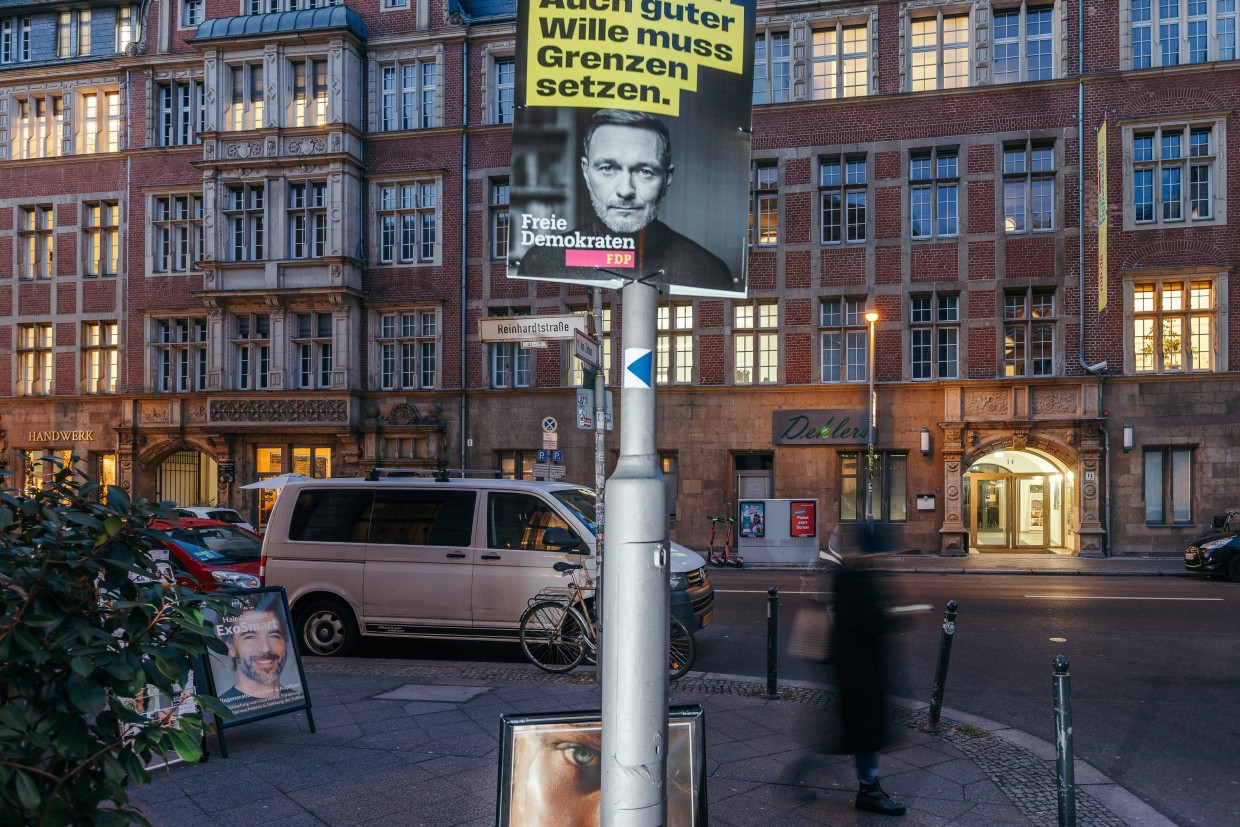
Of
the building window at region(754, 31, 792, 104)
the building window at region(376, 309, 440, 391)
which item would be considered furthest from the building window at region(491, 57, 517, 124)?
the building window at region(754, 31, 792, 104)

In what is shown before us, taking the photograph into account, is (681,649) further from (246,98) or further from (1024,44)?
(246,98)

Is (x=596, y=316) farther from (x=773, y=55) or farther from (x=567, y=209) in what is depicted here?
(x=773, y=55)

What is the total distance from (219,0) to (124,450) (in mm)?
14194

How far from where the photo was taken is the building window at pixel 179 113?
27.9 meters

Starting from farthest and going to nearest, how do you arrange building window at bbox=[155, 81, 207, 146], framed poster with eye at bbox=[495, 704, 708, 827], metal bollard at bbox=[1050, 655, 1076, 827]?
building window at bbox=[155, 81, 207, 146], metal bollard at bbox=[1050, 655, 1076, 827], framed poster with eye at bbox=[495, 704, 708, 827]

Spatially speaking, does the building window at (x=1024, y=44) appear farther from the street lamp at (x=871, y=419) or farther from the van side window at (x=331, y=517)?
the van side window at (x=331, y=517)

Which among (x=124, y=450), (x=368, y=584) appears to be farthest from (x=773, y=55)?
(x=124, y=450)

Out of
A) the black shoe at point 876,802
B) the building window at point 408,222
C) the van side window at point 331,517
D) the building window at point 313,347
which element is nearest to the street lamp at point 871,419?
the building window at point 408,222

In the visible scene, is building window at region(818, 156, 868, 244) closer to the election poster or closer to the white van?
the white van

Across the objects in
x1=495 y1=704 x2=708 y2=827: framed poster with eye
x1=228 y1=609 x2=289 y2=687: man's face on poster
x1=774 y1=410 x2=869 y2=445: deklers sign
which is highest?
x1=774 y1=410 x2=869 y2=445: deklers sign

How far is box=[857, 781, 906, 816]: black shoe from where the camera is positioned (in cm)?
535

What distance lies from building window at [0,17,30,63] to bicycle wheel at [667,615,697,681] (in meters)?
32.5

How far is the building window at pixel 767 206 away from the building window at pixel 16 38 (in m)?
24.6

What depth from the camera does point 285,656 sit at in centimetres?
694
